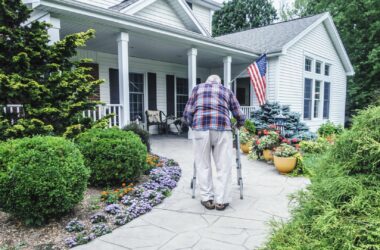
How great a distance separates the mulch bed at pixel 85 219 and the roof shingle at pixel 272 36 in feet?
26.9

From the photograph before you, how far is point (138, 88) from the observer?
10625mm

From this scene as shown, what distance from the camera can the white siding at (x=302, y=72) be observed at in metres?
11.3

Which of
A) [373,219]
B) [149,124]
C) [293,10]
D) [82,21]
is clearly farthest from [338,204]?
[293,10]

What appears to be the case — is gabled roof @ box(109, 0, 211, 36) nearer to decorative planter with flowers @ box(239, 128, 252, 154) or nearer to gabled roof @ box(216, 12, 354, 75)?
gabled roof @ box(216, 12, 354, 75)

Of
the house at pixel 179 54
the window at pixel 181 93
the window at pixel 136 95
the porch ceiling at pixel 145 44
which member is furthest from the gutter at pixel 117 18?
the window at pixel 181 93

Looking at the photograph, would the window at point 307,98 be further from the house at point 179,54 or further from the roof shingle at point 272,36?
the roof shingle at point 272,36

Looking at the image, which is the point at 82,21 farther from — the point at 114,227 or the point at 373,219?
the point at 373,219

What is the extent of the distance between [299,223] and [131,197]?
8.96 feet

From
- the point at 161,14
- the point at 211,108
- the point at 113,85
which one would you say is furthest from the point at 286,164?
the point at 161,14

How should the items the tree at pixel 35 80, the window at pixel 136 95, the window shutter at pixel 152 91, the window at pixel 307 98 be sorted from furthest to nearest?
the window at pixel 307 98 < the window shutter at pixel 152 91 < the window at pixel 136 95 < the tree at pixel 35 80

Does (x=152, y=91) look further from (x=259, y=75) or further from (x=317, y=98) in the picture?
(x=317, y=98)

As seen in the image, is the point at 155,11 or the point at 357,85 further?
the point at 357,85

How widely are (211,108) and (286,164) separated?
2.51 m

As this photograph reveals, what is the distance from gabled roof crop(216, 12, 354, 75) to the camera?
10882 mm
